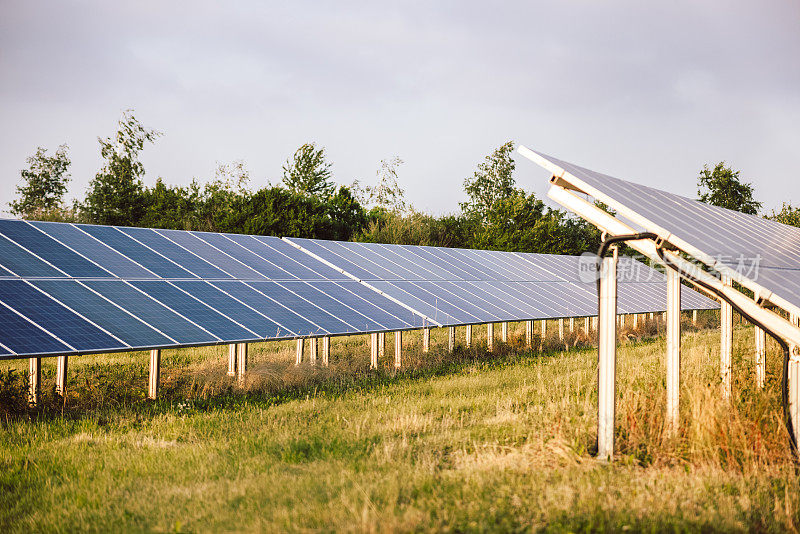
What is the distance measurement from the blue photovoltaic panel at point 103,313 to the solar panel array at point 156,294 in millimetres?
18

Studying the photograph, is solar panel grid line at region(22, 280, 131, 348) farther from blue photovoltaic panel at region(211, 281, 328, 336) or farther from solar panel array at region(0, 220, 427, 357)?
blue photovoltaic panel at region(211, 281, 328, 336)

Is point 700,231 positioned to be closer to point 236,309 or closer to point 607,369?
point 607,369

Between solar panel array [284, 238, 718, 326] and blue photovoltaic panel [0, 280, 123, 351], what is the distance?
8.48 meters

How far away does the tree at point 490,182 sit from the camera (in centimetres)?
6769

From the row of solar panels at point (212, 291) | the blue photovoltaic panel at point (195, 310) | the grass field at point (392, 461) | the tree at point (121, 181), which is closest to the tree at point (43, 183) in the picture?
the tree at point (121, 181)

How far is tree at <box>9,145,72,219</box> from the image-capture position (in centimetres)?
6344

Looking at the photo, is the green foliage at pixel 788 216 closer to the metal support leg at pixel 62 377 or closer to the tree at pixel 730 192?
the tree at pixel 730 192

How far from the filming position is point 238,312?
43.7 feet

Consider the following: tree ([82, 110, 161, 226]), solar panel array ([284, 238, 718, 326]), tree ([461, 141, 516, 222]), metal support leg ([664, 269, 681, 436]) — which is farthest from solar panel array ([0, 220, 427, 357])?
tree ([461, 141, 516, 222])

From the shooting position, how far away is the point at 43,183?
6419 centimetres

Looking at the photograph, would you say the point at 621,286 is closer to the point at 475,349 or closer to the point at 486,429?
the point at 475,349

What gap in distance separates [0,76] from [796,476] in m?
75.6

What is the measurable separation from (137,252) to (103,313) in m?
4.13

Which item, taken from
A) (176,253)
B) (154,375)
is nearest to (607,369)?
(154,375)
